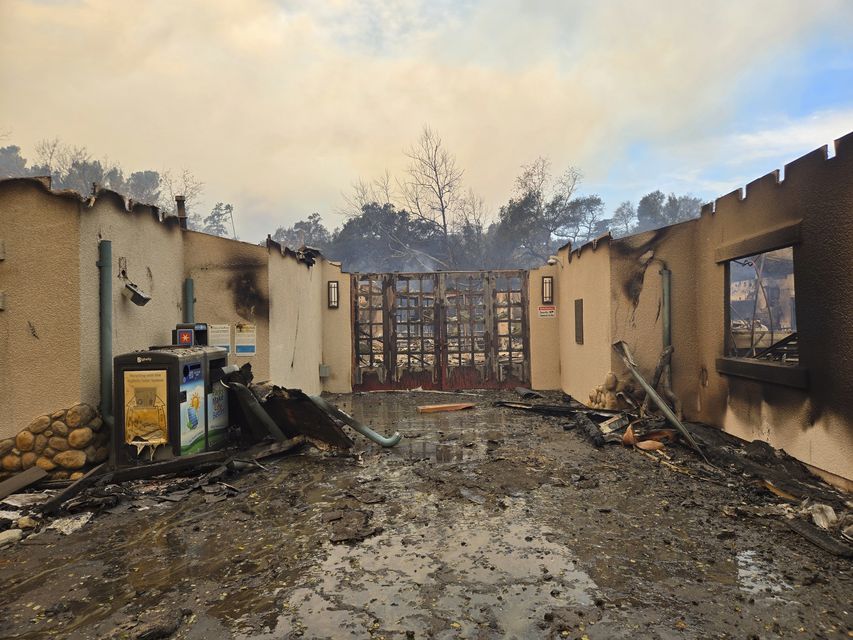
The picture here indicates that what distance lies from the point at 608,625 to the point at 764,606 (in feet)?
3.13

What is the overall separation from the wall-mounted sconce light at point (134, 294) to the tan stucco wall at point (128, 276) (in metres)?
0.05

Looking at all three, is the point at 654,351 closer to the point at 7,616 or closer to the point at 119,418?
the point at 119,418

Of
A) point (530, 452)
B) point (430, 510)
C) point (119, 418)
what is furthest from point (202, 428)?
point (530, 452)

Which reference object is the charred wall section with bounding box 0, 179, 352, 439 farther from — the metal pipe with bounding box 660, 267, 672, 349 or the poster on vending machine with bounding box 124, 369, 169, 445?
the metal pipe with bounding box 660, 267, 672, 349

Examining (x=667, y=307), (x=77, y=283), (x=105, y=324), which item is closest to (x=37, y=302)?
(x=77, y=283)

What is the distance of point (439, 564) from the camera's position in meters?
3.45

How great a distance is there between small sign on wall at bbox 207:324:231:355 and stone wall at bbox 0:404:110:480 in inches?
106

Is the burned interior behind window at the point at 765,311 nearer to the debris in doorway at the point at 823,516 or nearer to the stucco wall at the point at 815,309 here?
the stucco wall at the point at 815,309

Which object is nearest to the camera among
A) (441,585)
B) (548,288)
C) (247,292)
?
(441,585)

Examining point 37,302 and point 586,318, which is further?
point 586,318

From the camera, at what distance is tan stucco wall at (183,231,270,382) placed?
7680 millimetres

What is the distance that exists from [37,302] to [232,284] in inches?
115

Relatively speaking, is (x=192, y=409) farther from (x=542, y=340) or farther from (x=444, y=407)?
(x=542, y=340)

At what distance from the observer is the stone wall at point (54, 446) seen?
199 inches
